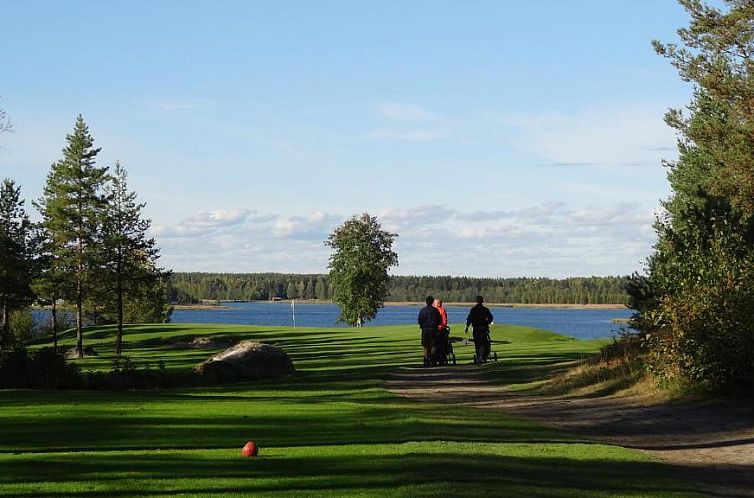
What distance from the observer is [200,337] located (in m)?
61.1

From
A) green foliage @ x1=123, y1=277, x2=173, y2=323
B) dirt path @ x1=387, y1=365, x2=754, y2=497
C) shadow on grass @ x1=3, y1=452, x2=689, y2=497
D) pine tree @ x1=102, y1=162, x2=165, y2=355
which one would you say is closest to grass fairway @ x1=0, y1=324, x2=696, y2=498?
shadow on grass @ x1=3, y1=452, x2=689, y2=497

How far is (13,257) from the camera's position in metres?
62.6

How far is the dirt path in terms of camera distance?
40.3 feet

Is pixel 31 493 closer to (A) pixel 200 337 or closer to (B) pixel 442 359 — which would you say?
(B) pixel 442 359

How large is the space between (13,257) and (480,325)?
43.3 m

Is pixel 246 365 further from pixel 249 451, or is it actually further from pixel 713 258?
pixel 249 451

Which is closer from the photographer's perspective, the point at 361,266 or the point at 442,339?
the point at 442,339

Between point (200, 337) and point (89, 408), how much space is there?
145ft

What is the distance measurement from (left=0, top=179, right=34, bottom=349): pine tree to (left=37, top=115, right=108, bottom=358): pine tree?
3.15 meters

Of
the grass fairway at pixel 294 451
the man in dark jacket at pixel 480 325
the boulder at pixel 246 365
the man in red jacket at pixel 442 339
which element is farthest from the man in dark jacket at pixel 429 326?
the grass fairway at pixel 294 451

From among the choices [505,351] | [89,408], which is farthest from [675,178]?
[89,408]

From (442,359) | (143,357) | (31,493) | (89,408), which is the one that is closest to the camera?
(31,493)

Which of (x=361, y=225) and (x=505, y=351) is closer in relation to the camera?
(x=505, y=351)

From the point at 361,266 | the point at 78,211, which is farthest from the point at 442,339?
the point at 361,266
